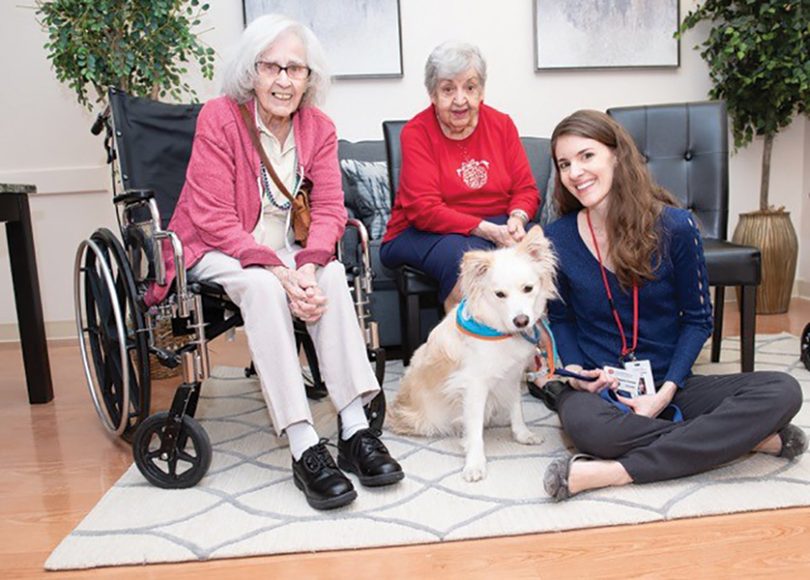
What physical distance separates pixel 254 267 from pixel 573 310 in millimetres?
945

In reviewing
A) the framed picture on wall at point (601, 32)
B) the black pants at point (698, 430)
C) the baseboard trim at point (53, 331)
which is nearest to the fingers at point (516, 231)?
the black pants at point (698, 430)

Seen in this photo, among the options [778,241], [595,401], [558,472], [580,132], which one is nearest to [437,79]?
[580,132]

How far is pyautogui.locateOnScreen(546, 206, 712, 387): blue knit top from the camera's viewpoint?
1853mm

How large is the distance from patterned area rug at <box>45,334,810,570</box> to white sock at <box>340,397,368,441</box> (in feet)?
0.60

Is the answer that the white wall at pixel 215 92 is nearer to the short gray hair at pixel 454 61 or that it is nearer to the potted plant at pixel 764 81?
the potted plant at pixel 764 81

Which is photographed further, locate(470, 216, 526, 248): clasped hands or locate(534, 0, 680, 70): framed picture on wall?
locate(534, 0, 680, 70): framed picture on wall

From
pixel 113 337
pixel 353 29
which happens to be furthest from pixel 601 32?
pixel 113 337

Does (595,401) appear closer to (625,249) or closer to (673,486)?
(673,486)

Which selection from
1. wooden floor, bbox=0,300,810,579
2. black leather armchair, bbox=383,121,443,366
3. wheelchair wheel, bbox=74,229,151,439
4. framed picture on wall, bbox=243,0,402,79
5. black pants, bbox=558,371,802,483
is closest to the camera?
wooden floor, bbox=0,300,810,579

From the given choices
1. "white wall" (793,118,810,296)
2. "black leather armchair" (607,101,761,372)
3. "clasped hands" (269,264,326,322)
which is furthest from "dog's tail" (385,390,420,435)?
"white wall" (793,118,810,296)

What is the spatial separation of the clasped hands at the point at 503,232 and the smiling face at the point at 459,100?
15.7 inches

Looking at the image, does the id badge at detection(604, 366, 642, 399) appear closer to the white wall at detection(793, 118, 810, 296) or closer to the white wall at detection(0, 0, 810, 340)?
the white wall at detection(0, 0, 810, 340)

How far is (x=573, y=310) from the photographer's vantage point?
6.75 feet

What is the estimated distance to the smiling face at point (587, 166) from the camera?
185 cm
